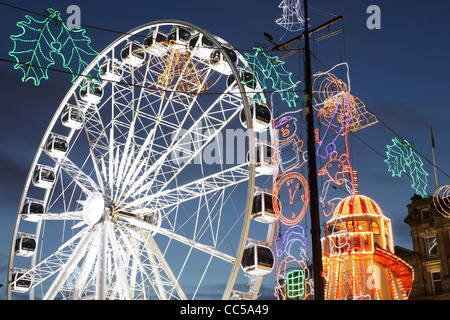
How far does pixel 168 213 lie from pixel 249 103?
5040 millimetres

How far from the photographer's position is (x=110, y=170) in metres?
23.2

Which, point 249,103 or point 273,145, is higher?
point 249,103

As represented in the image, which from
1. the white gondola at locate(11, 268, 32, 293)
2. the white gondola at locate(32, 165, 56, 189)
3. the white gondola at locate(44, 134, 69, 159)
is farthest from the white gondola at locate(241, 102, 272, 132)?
the white gondola at locate(11, 268, 32, 293)

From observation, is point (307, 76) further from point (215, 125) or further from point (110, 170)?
point (110, 170)

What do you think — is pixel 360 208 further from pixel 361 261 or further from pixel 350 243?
pixel 361 261

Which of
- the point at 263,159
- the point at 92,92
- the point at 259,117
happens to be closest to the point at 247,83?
the point at 259,117

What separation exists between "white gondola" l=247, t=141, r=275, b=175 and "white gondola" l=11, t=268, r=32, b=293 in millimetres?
12145

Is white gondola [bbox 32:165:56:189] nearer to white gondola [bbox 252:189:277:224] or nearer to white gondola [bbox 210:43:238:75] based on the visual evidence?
white gondola [bbox 210:43:238:75]

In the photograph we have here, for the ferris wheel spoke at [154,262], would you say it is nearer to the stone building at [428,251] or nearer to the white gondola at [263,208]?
the white gondola at [263,208]

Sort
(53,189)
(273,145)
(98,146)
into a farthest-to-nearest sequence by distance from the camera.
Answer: (53,189), (98,146), (273,145)

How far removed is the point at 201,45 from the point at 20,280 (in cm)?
1263

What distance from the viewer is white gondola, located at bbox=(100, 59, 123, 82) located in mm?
26562

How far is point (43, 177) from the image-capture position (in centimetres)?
2684

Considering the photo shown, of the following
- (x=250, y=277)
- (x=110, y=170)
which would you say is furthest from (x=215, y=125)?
(x=250, y=277)
